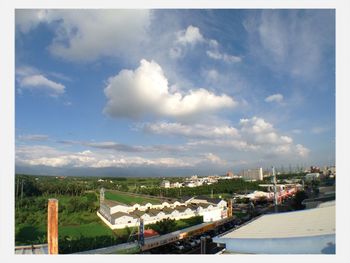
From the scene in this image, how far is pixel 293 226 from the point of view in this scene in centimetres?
477

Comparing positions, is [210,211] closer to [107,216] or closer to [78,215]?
[107,216]

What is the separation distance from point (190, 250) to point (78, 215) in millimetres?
5410

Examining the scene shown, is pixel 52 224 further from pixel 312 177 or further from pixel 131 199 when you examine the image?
pixel 312 177

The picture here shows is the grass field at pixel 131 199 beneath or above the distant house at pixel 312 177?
beneath

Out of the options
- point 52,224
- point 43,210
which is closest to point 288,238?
point 52,224

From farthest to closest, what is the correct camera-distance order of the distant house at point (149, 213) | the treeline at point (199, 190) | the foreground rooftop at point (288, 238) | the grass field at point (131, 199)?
the treeline at point (199, 190) < the grass field at point (131, 199) < the distant house at point (149, 213) < the foreground rooftop at point (288, 238)

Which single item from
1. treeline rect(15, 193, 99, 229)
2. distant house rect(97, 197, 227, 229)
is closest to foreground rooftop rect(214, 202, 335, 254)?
distant house rect(97, 197, 227, 229)

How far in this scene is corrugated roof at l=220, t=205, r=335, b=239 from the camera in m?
4.36

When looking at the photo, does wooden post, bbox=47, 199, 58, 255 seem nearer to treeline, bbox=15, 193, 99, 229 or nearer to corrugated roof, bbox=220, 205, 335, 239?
corrugated roof, bbox=220, 205, 335, 239

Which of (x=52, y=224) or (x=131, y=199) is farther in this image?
(x=131, y=199)

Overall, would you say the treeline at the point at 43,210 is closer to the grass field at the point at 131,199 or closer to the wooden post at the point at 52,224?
the grass field at the point at 131,199

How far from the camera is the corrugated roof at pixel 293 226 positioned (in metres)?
4.36

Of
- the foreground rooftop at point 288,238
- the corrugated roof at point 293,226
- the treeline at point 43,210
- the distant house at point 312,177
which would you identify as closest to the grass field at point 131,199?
the treeline at point 43,210
